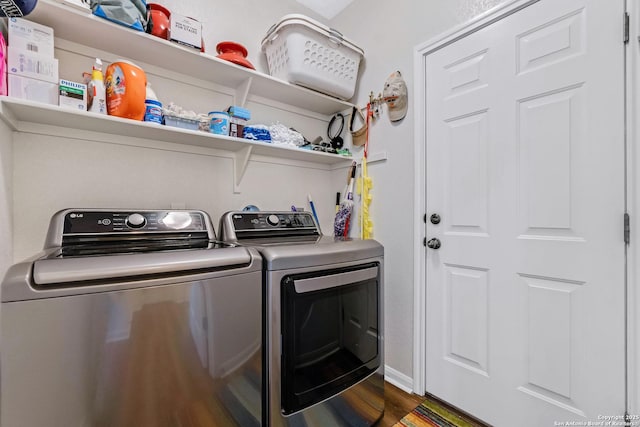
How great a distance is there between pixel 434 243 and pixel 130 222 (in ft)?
5.05

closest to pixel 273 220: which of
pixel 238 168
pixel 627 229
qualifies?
pixel 238 168

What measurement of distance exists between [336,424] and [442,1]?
225 cm

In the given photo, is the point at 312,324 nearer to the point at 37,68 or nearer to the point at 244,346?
the point at 244,346

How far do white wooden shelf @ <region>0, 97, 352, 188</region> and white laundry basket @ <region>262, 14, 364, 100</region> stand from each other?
0.46m

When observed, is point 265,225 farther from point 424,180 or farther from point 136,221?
point 424,180

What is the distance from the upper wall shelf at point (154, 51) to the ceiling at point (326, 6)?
2.61 ft

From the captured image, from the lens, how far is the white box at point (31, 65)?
3.47 ft

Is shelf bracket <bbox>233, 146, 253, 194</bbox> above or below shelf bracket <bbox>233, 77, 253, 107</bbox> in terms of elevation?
below

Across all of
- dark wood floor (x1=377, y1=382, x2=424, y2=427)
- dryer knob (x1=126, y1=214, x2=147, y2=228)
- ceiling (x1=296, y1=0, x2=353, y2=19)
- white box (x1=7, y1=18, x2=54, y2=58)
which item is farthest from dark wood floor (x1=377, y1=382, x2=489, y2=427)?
ceiling (x1=296, y1=0, x2=353, y2=19)

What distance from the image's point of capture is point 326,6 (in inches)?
86.3

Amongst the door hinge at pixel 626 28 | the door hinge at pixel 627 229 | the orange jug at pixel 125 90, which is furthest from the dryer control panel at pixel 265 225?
the door hinge at pixel 626 28

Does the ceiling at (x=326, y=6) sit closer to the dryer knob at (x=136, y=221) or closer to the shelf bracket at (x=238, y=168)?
the shelf bracket at (x=238, y=168)

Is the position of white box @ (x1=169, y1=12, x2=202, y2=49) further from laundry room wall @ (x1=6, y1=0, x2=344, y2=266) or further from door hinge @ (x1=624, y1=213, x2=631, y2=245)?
door hinge @ (x1=624, y1=213, x2=631, y2=245)

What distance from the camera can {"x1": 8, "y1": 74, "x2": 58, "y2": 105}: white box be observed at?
1060mm
